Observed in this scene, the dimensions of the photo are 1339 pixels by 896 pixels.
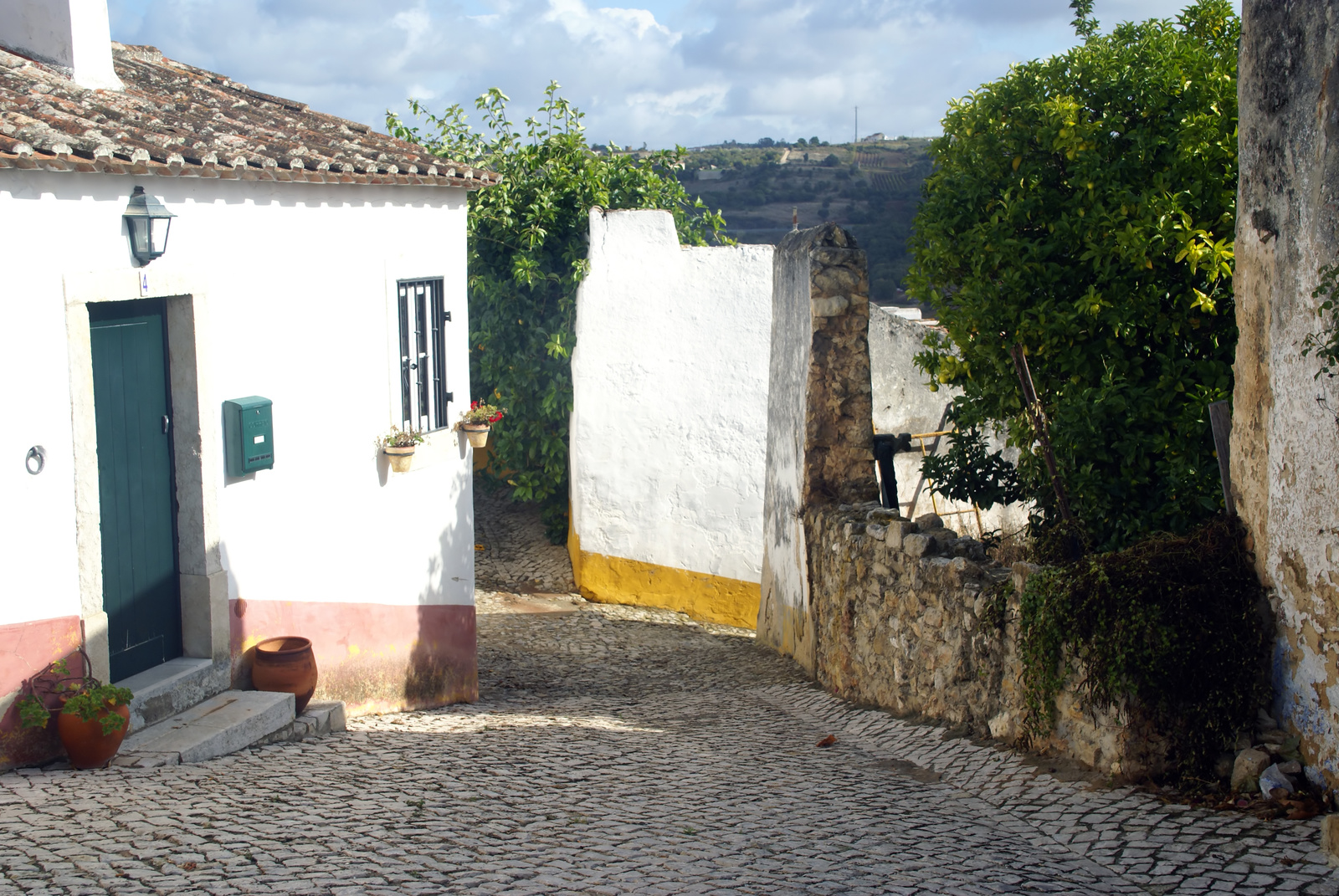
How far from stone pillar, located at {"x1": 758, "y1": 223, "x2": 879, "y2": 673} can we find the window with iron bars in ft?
8.90

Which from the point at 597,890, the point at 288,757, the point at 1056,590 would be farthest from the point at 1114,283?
the point at 288,757

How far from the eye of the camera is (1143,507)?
6.23 m

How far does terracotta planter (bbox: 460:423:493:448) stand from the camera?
9.04 metres

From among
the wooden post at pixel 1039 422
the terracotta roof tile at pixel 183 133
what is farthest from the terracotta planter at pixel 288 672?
the wooden post at pixel 1039 422

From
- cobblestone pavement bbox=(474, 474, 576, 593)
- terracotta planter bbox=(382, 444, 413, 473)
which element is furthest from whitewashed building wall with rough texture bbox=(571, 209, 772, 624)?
terracotta planter bbox=(382, 444, 413, 473)

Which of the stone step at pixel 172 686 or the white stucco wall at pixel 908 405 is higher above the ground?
the white stucco wall at pixel 908 405

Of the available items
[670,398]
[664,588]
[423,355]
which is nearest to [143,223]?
[423,355]

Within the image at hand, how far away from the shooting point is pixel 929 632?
21.9ft

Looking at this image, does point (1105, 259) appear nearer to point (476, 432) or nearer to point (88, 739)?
point (476, 432)

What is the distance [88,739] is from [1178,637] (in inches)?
198

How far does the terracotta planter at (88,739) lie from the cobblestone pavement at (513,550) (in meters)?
7.11

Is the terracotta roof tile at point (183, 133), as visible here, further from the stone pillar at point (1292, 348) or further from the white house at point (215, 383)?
the stone pillar at point (1292, 348)

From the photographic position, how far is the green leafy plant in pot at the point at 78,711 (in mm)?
5465

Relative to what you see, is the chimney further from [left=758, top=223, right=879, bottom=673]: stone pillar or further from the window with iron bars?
[left=758, top=223, right=879, bottom=673]: stone pillar
